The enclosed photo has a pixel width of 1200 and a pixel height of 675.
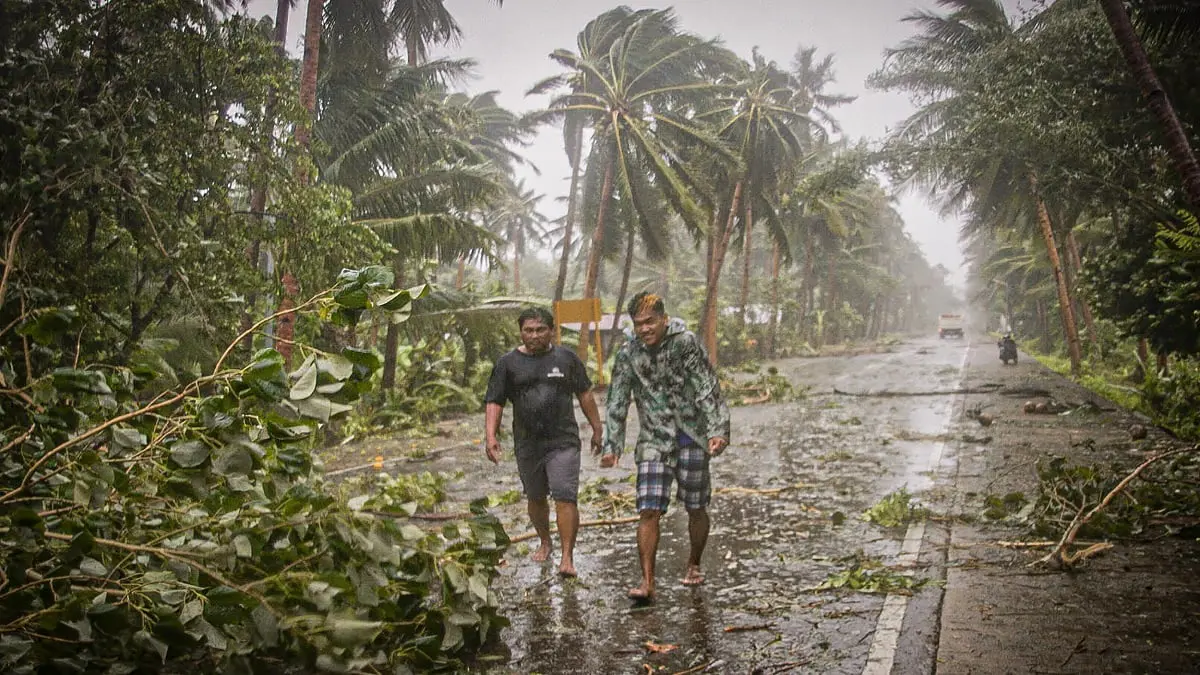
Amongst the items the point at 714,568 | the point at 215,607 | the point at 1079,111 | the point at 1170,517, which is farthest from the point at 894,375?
the point at 215,607

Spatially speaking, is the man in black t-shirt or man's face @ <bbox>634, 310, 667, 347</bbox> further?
the man in black t-shirt

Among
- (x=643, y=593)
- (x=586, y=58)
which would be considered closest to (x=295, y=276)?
(x=643, y=593)

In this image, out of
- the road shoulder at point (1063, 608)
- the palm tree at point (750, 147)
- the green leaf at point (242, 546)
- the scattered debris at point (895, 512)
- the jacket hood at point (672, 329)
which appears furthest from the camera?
the palm tree at point (750, 147)

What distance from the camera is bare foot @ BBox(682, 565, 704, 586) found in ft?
15.4

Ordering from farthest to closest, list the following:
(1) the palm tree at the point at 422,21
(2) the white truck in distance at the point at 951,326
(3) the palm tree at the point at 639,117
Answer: (2) the white truck in distance at the point at 951,326 → (3) the palm tree at the point at 639,117 → (1) the palm tree at the point at 422,21

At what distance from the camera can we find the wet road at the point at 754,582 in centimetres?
358

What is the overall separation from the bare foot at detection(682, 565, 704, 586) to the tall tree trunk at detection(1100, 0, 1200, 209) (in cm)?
433

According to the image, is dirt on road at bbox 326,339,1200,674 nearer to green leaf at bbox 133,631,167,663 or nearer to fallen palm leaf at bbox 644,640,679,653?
fallen palm leaf at bbox 644,640,679,653

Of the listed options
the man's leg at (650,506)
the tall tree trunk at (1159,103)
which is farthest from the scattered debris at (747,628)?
the tall tree trunk at (1159,103)

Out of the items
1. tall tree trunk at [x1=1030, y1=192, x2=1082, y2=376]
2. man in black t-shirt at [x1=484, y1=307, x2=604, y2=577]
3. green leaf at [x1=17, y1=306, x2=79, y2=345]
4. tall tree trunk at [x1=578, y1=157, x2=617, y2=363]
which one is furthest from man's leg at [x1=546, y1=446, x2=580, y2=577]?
tall tree trunk at [x1=1030, y1=192, x2=1082, y2=376]

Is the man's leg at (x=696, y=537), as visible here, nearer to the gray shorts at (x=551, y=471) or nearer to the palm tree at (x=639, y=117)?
the gray shorts at (x=551, y=471)

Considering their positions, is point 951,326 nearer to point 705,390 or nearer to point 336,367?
point 705,390

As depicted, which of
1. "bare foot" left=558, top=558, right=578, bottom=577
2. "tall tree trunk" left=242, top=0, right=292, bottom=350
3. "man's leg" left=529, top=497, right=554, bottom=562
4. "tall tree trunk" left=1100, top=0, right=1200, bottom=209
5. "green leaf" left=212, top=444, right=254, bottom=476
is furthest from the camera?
"tall tree trunk" left=242, top=0, right=292, bottom=350

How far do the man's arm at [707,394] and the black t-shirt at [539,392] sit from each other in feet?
2.60
